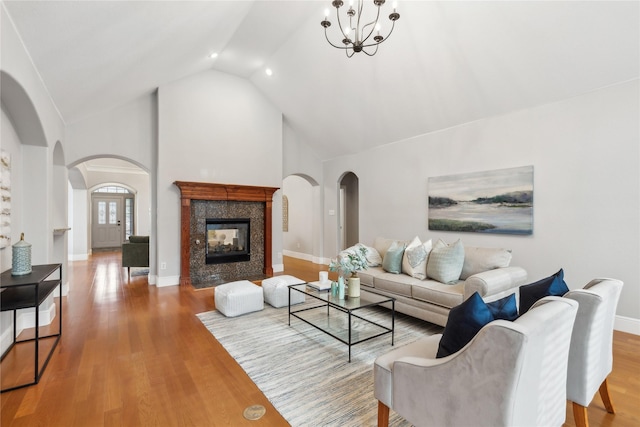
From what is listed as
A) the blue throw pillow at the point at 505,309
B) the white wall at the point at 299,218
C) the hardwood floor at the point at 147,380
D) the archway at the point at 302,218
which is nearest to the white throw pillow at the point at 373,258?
the hardwood floor at the point at 147,380

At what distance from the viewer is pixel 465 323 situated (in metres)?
1.42

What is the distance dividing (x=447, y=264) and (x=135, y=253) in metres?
5.54

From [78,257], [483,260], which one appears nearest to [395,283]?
[483,260]

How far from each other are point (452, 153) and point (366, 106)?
1.65m

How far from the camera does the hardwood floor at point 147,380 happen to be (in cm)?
199

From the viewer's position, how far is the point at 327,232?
7.73 metres

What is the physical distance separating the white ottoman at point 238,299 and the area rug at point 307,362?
0.08m

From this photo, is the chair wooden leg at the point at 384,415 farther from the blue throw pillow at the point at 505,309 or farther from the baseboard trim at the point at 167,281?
the baseboard trim at the point at 167,281

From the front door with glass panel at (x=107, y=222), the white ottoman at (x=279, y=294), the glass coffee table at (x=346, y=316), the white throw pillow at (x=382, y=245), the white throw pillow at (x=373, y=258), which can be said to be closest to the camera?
the glass coffee table at (x=346, y=316)

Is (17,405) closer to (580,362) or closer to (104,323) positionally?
(104,323)

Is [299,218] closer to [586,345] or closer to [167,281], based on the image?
[167,281]

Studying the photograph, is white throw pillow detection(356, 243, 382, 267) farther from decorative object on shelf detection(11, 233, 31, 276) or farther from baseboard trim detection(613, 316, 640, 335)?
decorative object on shelf detection(11, 233, 31, 276)

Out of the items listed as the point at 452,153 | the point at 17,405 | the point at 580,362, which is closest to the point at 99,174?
the point at 17,405

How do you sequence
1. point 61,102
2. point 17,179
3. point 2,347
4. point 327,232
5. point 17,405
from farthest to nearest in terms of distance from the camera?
1. point 327,232
2. point 61,102
3. point 17,179
4. point 2,347
5. point 17,405
